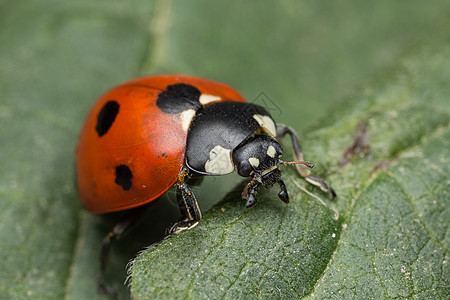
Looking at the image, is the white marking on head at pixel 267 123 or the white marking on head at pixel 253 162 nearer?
the white marking on head at pixel 253 162

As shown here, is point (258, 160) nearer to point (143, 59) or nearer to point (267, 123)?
point (267, 123)

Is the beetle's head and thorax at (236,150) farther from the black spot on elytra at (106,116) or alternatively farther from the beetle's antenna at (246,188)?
the black spot on elytra at (106,116)

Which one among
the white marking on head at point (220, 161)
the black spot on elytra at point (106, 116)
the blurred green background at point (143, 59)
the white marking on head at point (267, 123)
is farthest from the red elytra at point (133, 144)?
the blurred green background at point (143, 59)

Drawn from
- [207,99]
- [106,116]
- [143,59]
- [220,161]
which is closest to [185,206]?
[220,161]

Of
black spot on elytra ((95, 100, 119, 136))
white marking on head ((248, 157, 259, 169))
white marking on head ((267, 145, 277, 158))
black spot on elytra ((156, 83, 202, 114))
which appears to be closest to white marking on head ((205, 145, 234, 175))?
white marking on head ((248, 157, 259, 169))

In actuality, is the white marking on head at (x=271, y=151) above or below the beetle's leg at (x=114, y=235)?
above
